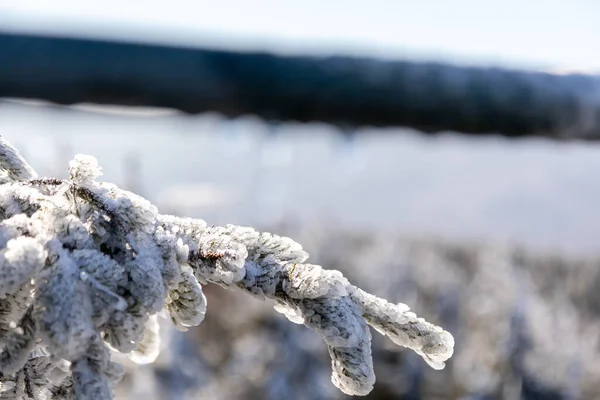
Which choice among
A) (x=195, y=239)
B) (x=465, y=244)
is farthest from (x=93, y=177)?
(x=465, y=244)

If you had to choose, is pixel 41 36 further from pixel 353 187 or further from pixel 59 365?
pixel 353 187

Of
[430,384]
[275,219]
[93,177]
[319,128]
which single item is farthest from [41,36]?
[275,219]

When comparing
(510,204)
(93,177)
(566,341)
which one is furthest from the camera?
(510,204)

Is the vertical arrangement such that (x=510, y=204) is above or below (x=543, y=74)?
below

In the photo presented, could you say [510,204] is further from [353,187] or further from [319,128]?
[319,128]

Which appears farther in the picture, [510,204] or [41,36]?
[510,204]

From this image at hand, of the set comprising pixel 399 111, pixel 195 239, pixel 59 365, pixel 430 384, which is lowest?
pixel 430 384

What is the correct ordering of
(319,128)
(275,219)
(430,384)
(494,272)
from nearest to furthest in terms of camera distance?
(319,128), (494,272), (430,384), (275,219)
